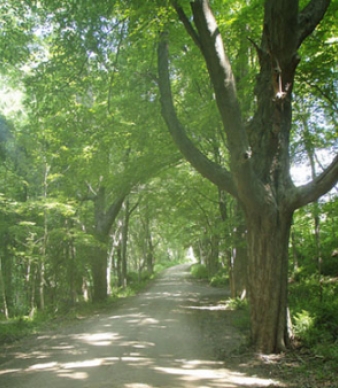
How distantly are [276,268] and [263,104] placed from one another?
3150 mm

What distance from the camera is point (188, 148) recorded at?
7660 mm

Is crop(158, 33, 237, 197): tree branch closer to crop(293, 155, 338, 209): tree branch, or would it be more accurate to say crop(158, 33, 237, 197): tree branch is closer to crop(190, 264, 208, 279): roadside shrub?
crop(293, 155, 338, 209): tree branch

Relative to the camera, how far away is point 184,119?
1295 cm

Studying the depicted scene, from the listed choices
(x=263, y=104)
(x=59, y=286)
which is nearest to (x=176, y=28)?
(x=263, y=104)

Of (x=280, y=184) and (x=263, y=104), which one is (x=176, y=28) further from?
(x=280, y=184)

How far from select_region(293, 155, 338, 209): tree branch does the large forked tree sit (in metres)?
0.02

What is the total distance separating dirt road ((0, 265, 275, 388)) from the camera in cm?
534

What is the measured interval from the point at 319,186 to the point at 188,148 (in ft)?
8.90

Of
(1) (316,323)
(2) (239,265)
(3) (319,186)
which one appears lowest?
(1) (316,323)

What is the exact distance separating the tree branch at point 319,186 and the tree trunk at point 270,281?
392 mm

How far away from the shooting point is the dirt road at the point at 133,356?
5.34m

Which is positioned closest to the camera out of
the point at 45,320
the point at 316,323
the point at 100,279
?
the point at 316,323

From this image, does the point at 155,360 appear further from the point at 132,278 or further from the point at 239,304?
the point at 132,278

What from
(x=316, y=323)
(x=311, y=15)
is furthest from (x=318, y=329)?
(x=311, y=15)
